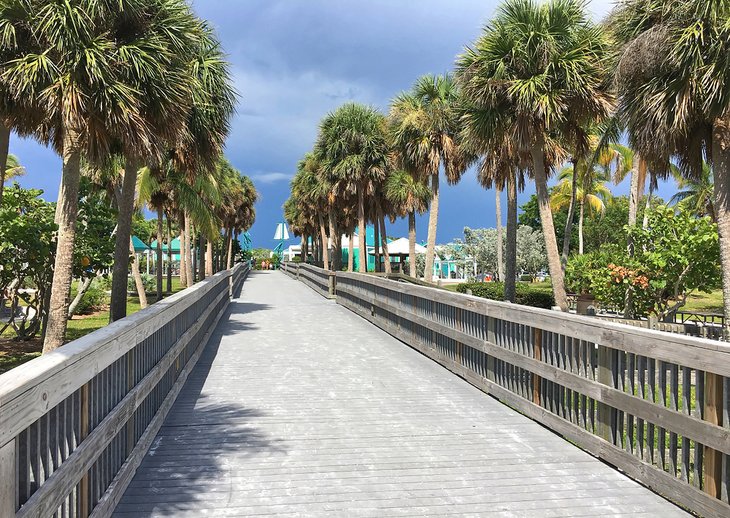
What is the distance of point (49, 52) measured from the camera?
7.68m

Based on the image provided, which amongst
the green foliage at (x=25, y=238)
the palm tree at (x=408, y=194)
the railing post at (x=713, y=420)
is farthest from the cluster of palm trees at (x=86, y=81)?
the palm tree at (x=408, y=194)

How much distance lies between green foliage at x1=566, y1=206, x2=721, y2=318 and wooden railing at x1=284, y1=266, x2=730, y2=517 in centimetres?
653

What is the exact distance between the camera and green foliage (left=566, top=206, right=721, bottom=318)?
11250 millimetres

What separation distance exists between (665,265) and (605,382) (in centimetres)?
862

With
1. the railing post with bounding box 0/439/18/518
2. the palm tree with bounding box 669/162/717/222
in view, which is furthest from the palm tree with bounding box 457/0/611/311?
the palm tree with bounding box 669/162/717/222

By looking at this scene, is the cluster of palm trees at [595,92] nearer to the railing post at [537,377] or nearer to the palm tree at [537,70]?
the palm tree at [537,70]

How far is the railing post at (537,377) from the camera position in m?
5.18

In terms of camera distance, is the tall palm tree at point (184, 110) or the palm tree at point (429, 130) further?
the palm tree at point (429, 130)

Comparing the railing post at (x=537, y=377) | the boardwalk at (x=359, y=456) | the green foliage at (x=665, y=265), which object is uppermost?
the green foliage at (x=665, y=265)

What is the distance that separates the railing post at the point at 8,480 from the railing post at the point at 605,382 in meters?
3.79

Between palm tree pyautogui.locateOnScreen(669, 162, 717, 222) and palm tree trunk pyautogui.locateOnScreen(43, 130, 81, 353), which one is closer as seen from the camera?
palm tree trunk pyautogui.locateOnScreen(43, 130, 81, 353)

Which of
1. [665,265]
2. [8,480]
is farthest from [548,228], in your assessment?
[8,480]

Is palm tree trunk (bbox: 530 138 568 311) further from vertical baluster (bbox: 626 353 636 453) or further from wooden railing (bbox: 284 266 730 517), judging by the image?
vertical baluster (bbox: 626 353 636 453)

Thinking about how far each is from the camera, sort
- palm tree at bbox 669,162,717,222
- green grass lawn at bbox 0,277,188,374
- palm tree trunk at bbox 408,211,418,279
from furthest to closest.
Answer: palm tree at bbox 669,162,717,222, palm tree trunk at bbox 408,211,418,279, green grass lawn at bbox 0,277,188,374
